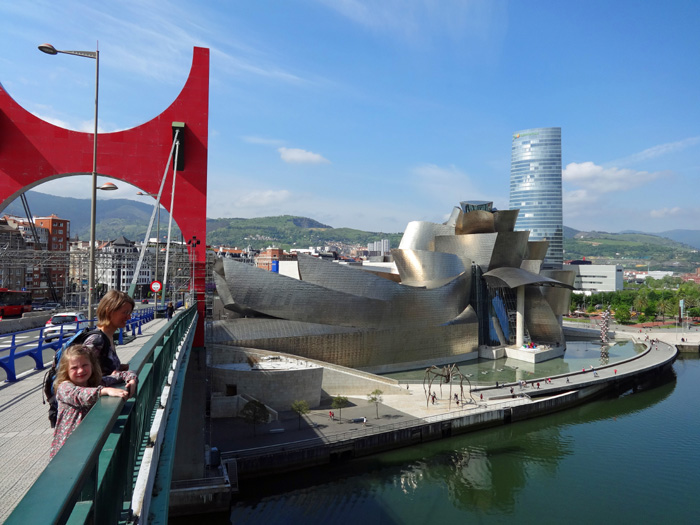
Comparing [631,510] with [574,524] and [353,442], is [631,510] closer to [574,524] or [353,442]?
[574,524]

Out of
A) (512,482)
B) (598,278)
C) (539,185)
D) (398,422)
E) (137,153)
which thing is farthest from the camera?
(539,185)

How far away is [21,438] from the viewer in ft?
14.5

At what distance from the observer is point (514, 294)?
37125 mm

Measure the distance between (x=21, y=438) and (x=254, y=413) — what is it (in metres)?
13.2

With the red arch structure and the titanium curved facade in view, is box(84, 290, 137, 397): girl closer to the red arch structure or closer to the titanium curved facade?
A: the red arch structure

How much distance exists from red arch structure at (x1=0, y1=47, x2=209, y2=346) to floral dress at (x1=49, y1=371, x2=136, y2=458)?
1451 cm

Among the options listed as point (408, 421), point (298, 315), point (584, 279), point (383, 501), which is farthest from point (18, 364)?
point (584, 279)

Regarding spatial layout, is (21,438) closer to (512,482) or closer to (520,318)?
(512,482)

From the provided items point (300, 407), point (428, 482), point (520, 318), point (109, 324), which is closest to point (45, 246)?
point (300, 407)

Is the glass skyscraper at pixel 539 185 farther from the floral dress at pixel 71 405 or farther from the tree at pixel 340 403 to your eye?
the floral dress at pixel 71 405

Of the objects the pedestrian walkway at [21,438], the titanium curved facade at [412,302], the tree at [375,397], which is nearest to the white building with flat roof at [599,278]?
the titanium curved facade at [412,302]

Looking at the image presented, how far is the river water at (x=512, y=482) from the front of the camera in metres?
13.4

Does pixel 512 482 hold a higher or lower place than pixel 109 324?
lower

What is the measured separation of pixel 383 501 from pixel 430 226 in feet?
83.6
